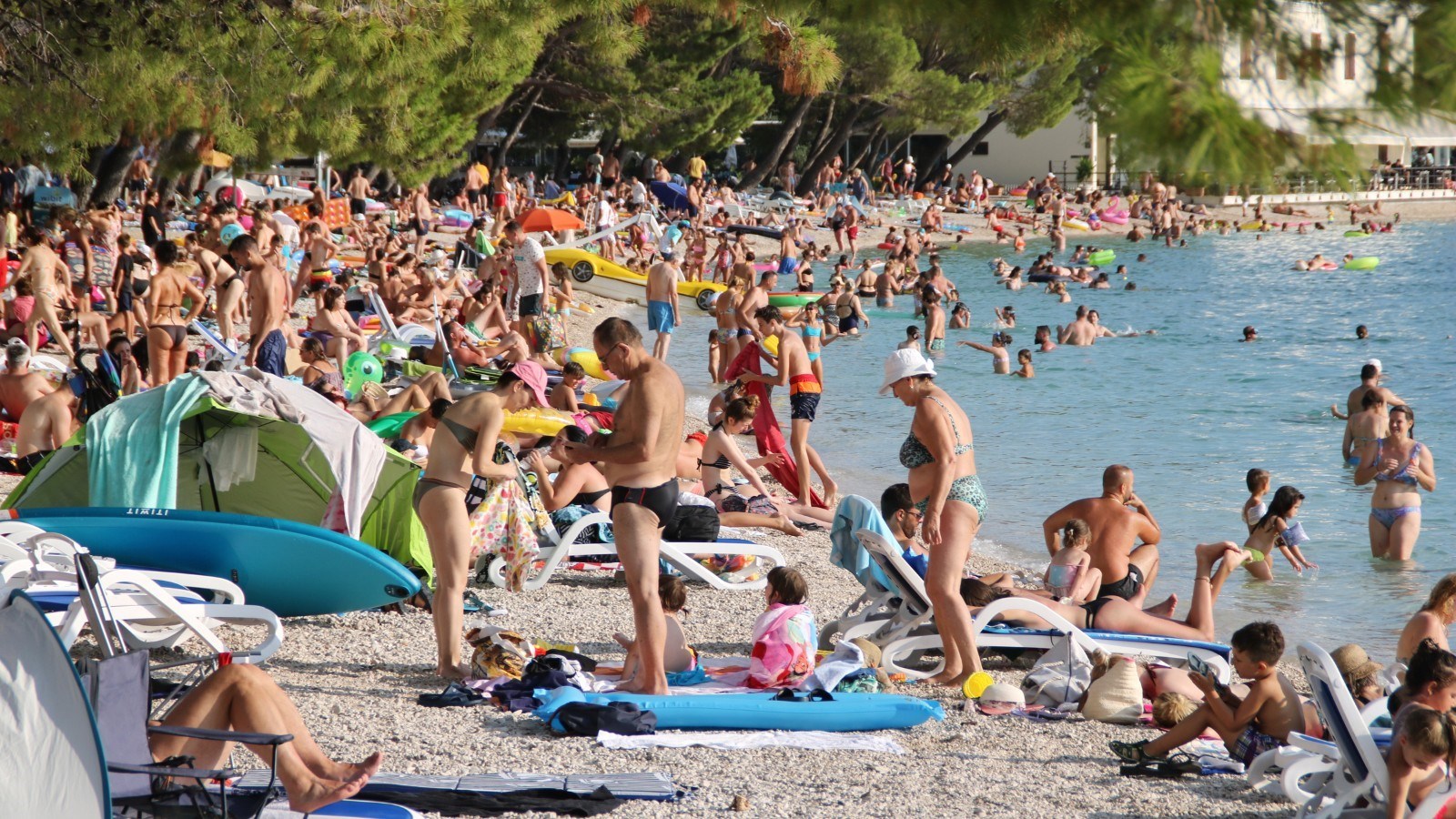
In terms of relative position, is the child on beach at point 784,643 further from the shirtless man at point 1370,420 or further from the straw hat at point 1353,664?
the shirtless man at point 1370,420

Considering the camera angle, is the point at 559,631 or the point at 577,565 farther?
the point at 577,565

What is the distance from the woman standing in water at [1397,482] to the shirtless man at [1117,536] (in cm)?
257

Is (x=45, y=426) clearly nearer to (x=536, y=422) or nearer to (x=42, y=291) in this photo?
(x=536, y=422)

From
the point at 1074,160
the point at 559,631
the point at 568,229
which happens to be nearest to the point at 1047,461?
the point at 559,631

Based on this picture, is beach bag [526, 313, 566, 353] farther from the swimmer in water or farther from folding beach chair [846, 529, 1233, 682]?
folding beach chair [846, 529, 1233, 682]

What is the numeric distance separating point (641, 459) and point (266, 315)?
6619 millimetres

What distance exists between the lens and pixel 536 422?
33.4 feet

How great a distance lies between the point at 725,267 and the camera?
2614cm

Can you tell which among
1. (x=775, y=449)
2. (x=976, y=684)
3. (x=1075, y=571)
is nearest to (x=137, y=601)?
(x=976, y=684)

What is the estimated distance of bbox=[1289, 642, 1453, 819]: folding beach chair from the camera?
3906 mm

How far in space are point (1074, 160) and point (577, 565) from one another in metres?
51.5

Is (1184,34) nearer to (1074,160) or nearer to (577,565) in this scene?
(577,565)

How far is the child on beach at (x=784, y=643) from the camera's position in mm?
5355

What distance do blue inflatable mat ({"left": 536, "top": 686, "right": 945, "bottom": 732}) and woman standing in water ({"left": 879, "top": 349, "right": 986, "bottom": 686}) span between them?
53 centimetres
